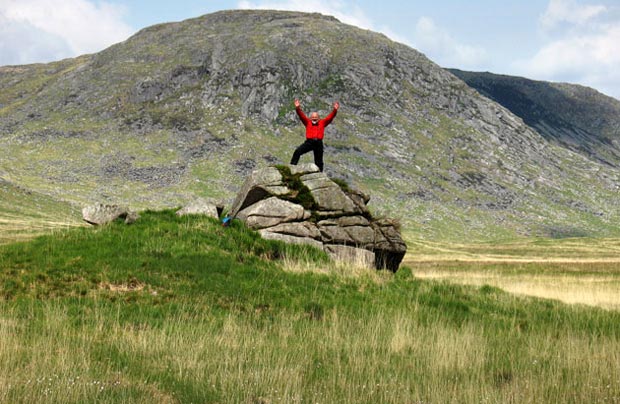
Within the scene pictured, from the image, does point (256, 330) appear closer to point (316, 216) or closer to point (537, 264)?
point (316, 216)

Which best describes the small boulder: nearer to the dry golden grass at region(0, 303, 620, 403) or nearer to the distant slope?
the dry golden grass at region(0, 303, 620, 403)

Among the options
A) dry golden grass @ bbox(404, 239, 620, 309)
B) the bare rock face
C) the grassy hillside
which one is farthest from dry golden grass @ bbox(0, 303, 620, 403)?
dry golden grass @ bbox(404, 239, 620, 309)

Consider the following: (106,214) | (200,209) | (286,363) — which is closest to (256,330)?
(286,363)

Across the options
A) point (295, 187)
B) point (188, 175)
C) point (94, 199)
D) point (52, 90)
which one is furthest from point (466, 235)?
point (52, 90)

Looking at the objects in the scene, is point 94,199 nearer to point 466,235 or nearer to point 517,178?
point 466,235

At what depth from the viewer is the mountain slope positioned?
143625 mm

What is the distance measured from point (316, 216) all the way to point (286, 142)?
5554 inches

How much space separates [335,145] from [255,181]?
5587 inches

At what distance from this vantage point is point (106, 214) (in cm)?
2297

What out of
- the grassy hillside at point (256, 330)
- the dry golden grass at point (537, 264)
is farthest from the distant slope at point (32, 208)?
the grassy hillside at point (256, 330)

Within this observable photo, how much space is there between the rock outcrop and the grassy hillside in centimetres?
218

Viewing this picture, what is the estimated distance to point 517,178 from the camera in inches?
6713

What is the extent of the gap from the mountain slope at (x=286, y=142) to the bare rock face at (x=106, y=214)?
104511 mm

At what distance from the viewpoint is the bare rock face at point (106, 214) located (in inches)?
896
